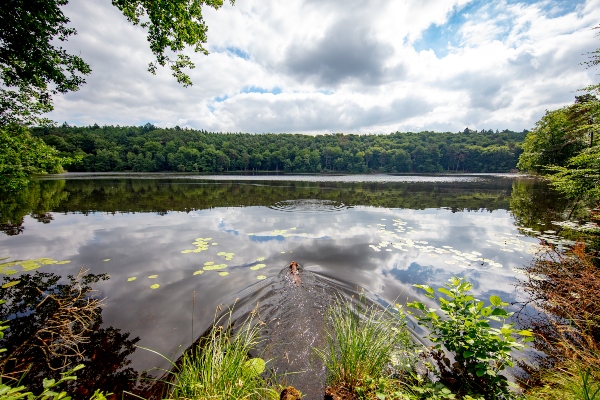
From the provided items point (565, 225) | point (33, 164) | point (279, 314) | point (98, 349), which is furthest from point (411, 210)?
point (33, 164)

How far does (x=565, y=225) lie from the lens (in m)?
13.9

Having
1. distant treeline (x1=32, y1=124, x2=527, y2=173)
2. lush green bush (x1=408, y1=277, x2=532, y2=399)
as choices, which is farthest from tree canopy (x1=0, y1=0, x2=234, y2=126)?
distant treeline (x1=32, y1=124, x2=527, y2=173)

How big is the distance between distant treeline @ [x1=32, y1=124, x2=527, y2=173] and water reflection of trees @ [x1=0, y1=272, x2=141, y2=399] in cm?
9853

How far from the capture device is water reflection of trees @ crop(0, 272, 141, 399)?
3.86m

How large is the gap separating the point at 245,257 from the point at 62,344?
22.0 ft

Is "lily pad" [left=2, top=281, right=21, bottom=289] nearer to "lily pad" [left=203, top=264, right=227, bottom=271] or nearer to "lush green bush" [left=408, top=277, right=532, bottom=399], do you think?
"lily pad" [left=203, top=264, right=227, bottom=271]

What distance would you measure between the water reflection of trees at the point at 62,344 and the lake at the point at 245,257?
10 centimetres

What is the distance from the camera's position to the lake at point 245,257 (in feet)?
19.4

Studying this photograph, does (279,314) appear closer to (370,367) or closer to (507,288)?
(370,367)

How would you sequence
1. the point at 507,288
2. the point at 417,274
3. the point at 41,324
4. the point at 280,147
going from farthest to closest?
the point at 280,147, the point at 417,274, the point at 507,288, the point at 41,324

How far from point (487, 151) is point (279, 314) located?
136 m

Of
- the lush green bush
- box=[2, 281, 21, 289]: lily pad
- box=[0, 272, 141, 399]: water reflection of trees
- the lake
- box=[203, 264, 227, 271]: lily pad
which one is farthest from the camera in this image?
box=[203, 264, 227, 271]: lily pad

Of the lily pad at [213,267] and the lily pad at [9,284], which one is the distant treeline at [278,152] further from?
the lily pad at [213,267]

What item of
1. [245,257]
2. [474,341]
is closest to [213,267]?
[245,257]
